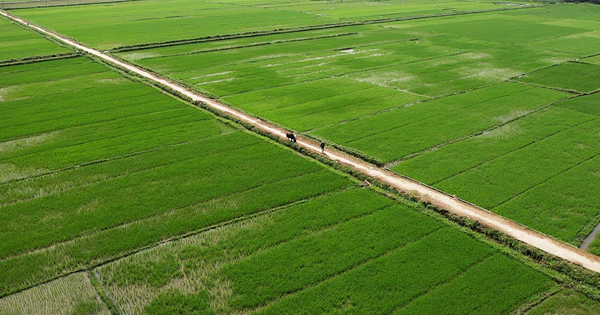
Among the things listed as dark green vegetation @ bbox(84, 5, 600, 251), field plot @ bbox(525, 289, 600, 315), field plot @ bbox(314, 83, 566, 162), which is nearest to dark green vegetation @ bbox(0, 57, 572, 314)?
field plot @ bbox(525, 289, 600, 315)

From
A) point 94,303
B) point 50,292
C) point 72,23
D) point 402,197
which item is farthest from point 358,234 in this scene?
point 72,23

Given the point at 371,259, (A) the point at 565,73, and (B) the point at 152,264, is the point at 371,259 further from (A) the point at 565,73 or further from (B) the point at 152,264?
(A) the point at 565,73

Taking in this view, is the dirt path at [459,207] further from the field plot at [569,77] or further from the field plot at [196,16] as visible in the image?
the field plot at [196,16]

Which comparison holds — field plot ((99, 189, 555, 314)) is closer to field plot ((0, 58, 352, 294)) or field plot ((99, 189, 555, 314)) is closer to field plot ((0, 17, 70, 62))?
field plot ((0, 58, 352, 294))

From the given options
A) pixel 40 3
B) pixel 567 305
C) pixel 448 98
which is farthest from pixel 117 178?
pixel 40 3

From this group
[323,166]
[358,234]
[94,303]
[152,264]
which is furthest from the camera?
[323,166]

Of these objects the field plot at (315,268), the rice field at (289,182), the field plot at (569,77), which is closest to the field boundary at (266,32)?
the rice field at (289,182)
